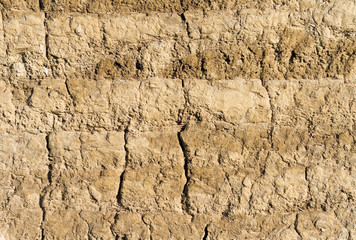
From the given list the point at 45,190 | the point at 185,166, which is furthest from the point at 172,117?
Result: the point at 45,190

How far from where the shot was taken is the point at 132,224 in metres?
2.57

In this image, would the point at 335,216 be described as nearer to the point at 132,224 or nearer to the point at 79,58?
the point at 132,224

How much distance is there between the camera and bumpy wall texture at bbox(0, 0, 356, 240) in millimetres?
2562

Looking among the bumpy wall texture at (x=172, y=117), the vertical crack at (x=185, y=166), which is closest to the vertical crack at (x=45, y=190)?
the bumpy wall texture at (x=172, y=117)

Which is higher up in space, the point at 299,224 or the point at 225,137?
the point at 225,137

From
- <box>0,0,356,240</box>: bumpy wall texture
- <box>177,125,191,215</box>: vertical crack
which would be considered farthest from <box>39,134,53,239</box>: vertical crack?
<box>177,125,191,215</box>: vertical crack

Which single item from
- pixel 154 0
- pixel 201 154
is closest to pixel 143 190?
pixel 201 154

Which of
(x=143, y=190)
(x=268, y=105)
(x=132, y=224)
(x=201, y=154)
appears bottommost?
(x=132, y=224)

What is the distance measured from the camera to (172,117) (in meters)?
2.59

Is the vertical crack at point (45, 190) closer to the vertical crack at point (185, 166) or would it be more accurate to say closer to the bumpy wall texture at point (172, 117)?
the bumpy wall texture at point (172, 117)

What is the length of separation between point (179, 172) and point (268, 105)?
52 centimetres

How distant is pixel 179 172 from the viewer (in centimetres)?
259

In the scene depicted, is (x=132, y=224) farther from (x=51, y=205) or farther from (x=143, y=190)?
(x=51, y=205)

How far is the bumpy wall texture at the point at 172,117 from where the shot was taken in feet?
8.41
